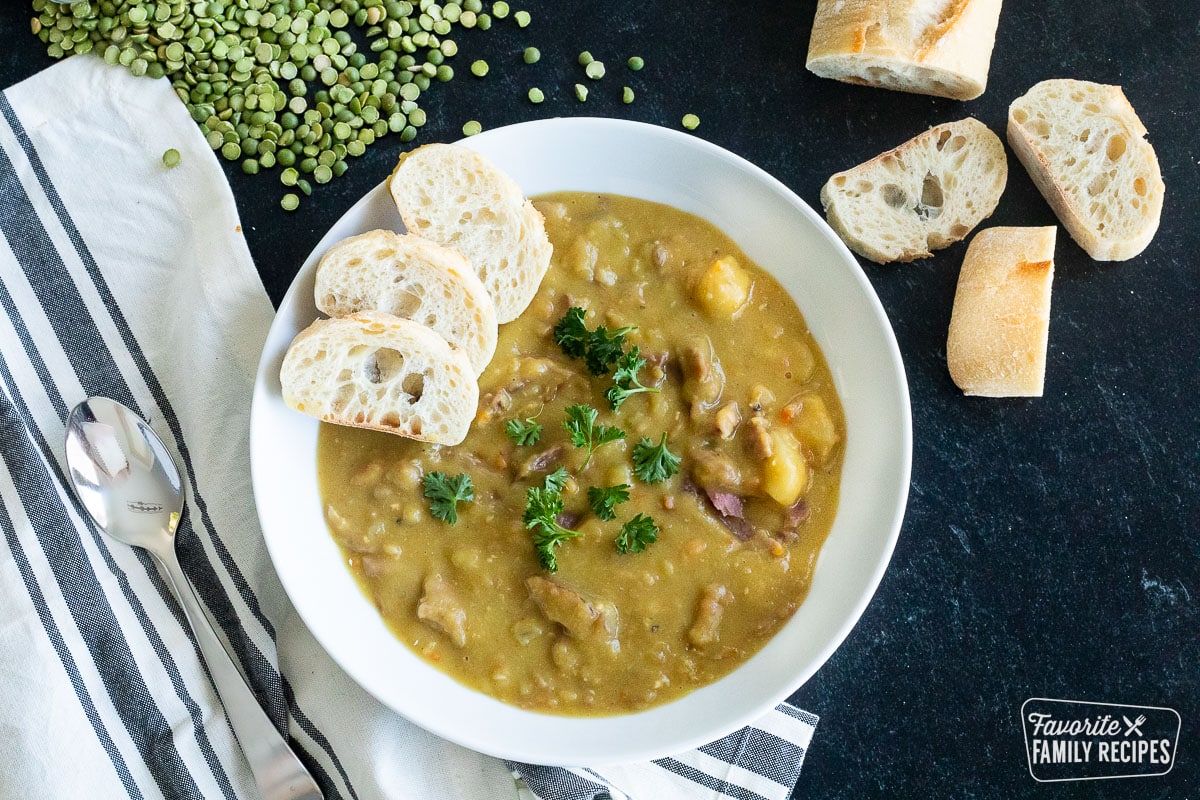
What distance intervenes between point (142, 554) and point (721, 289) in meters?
2.28

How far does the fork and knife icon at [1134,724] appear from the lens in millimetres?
3920

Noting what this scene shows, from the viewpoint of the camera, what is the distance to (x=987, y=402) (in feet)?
13.0

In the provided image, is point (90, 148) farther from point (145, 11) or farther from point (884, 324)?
point (884, 324)

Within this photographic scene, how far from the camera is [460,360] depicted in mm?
3381

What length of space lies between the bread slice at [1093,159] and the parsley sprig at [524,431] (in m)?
2.15

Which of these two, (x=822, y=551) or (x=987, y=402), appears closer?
(x=822, y=551)

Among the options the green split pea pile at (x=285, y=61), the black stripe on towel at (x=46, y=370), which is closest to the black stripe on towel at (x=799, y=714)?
the black stripe on towel at (x=46, y=370)

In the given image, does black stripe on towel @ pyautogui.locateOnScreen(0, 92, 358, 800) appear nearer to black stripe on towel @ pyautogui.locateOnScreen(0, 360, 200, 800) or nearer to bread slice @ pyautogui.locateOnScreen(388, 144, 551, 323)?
black stripe on towel @ pyautogui.locateOnScreen(0, 360, 200, 800)

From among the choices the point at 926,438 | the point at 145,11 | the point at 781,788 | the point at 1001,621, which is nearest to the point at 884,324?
→ the point at 926,438

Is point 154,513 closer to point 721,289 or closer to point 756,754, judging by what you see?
point 721,289

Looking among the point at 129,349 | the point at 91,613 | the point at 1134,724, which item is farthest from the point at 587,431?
the point at 1134,724

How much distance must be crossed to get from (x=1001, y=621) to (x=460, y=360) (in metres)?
2.26
